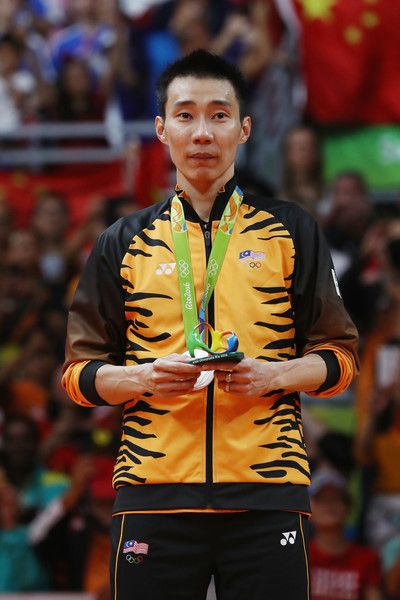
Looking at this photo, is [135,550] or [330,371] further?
[330,371]

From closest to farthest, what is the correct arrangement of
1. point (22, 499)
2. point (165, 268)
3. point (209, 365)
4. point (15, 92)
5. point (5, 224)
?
point (209, 365) < point (165, 268) < point (22, 499) < point (5, 224) < point (15, 92)

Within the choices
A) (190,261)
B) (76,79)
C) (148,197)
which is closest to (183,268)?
(190,261)

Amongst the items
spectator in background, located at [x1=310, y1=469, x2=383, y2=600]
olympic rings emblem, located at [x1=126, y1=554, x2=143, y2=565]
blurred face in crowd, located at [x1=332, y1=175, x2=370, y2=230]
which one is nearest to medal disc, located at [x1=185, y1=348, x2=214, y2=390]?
olympic rings emblem, located at [x1=126, y1=554, x2=143, y2=565]

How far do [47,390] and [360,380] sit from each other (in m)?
2.19

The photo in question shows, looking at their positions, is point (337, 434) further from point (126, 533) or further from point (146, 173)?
point (126, 533)

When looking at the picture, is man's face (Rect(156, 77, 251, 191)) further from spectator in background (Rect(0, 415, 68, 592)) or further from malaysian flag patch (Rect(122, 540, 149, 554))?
spectator in background (Rect(0, 415, 68, 592))

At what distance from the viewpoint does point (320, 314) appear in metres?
3.84

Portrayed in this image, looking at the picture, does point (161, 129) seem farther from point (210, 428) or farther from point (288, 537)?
point (288, 537)

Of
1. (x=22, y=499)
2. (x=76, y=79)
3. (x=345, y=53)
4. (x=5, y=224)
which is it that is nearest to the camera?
(x=22, y=499)

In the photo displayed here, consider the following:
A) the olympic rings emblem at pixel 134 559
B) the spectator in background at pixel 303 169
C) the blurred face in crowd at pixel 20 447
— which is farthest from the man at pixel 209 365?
the spectator in background at pixel 303 169

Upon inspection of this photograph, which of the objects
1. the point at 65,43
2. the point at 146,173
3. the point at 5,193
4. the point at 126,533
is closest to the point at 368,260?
the point at 146,173

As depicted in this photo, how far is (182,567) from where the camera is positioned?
362 centimetres

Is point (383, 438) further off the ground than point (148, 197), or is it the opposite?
point (148, 197)

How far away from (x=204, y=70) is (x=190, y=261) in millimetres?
610
